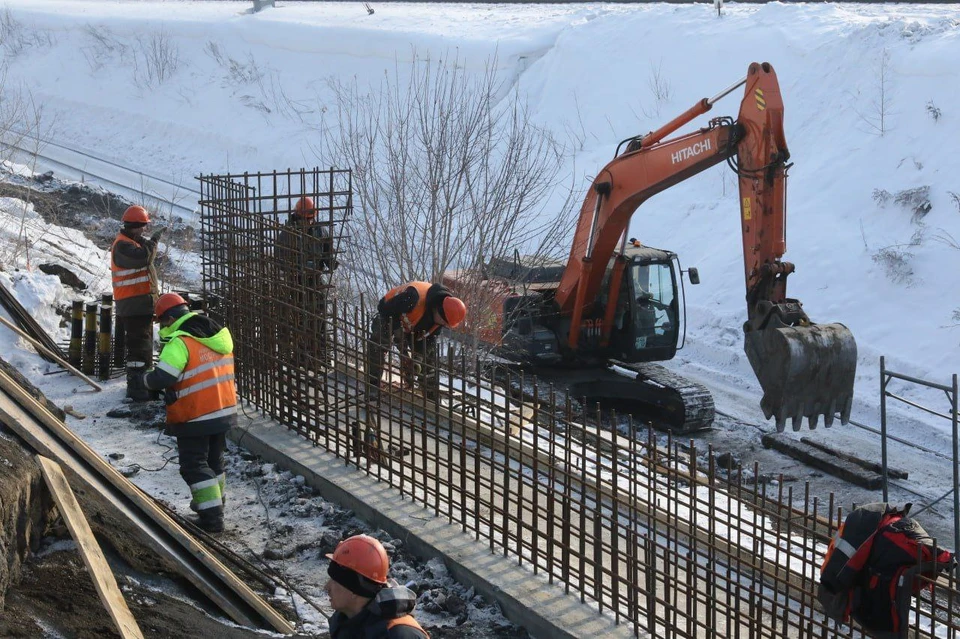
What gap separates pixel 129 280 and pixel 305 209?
→ 6.41 ft

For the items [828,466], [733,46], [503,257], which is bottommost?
[828,466]

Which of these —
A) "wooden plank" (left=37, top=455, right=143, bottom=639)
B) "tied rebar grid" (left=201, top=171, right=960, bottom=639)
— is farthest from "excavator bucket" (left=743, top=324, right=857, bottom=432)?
"wooden plank" (left=37, top=455, right=143, bottom=639)

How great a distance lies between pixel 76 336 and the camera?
460 inches

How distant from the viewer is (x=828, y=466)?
481 inches

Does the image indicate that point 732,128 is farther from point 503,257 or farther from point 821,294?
point 821,294

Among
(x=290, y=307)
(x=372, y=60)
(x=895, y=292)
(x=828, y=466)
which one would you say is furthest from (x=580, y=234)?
(x=372, y=60)

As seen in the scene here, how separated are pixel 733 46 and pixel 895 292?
10119mm

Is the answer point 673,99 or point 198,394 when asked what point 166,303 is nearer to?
point 198,394

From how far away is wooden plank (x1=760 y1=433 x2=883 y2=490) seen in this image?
38.5 feet

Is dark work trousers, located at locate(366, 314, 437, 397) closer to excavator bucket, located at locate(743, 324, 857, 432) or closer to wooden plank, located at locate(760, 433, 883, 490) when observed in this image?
excavator bucket, located at locate(743, 324, 857, 432)

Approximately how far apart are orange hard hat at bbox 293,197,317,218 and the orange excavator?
3027mm

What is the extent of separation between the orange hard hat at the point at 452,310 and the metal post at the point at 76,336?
4.42m

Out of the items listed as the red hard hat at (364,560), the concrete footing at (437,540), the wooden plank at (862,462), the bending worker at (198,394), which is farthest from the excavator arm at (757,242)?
the red hard hat at (364,560)

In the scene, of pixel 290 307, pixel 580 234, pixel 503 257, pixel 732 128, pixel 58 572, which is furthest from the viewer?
pixel 503 257
